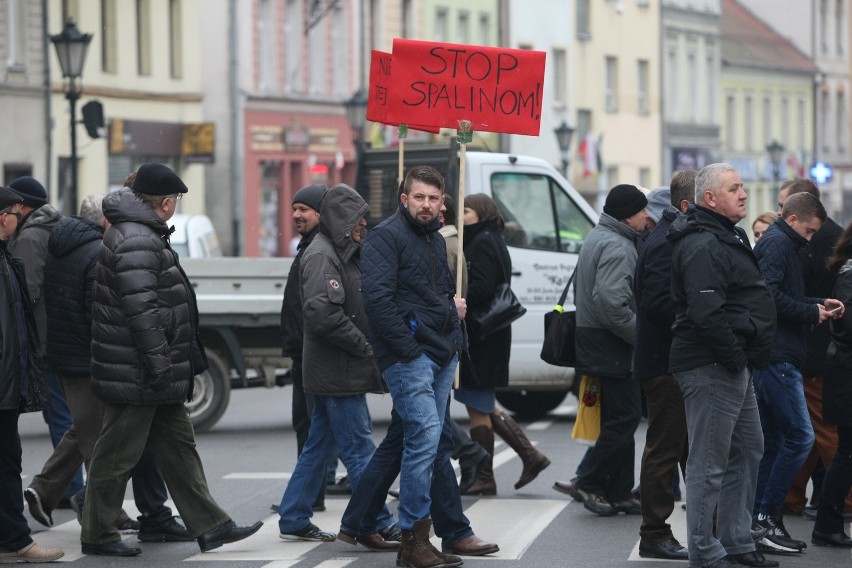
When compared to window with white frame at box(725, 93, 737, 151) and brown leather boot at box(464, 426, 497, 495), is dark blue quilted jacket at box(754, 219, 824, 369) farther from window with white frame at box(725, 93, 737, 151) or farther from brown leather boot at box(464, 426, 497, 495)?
window with white frame at box(725, 93, 737, 151)

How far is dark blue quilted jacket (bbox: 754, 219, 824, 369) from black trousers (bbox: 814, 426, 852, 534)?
514 millimetres

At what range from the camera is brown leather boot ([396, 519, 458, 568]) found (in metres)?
8.71

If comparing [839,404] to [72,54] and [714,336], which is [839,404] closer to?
[714,336]

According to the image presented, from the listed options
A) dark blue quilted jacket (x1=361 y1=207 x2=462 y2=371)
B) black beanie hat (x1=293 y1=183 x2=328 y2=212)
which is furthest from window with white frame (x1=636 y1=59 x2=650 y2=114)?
dark blue quilted jacket (x1=361 y1=207 x2=462 y2=371)

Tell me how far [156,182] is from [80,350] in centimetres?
124

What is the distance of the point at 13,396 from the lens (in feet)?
29.6

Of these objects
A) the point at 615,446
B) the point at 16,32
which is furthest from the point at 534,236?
the point at 16,32

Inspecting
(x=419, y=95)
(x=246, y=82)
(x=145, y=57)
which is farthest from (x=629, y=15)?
(x=419, y=95)

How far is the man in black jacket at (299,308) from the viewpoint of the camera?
1020cm

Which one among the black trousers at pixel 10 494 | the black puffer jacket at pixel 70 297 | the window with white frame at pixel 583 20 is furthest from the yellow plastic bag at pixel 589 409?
the window with white frame at pixel 583 20

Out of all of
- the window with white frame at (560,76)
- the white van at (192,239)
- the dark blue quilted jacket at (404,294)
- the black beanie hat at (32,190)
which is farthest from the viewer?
the window with white frame at (560,76)

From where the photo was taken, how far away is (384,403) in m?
18.5

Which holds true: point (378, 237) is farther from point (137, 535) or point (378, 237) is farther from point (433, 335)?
point (137, 535)

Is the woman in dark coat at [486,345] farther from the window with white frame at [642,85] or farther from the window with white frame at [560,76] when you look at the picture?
the window with white frame at [642,85]
